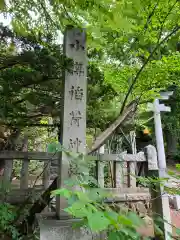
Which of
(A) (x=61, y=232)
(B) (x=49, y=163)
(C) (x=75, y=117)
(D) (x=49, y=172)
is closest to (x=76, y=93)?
(C) (x=75, y=117)

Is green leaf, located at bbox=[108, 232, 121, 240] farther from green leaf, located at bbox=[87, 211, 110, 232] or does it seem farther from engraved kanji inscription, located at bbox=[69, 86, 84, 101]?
engraved kanji inscription, located at bbox=[69, 86, 84, 101]

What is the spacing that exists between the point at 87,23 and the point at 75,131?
1372 millimetres

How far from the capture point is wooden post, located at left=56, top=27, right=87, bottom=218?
2066 mm

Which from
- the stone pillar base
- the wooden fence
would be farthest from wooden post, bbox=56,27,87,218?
the wooden fence

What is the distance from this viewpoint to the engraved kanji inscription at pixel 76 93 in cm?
218

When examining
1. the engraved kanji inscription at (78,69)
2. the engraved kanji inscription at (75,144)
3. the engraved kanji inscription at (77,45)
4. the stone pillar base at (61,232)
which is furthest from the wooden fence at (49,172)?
the engraved kanji inscription at (77,45)

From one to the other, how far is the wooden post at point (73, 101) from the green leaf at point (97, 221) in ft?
4.41

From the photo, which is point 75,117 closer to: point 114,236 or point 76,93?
point 76,93

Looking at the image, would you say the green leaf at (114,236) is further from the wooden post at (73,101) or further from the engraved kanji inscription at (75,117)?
the engraved kanji inscription at (75,117)

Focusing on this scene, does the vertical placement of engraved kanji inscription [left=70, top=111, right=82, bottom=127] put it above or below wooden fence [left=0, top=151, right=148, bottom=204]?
above

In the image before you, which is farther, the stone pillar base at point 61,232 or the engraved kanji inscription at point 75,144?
the engraved kanji inscription at point 75,144

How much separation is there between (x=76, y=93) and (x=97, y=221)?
168cm

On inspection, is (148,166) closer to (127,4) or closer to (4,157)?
(4,157)

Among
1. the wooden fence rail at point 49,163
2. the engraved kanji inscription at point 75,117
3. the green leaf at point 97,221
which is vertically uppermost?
the engraved kanji inscription at point 75,117
